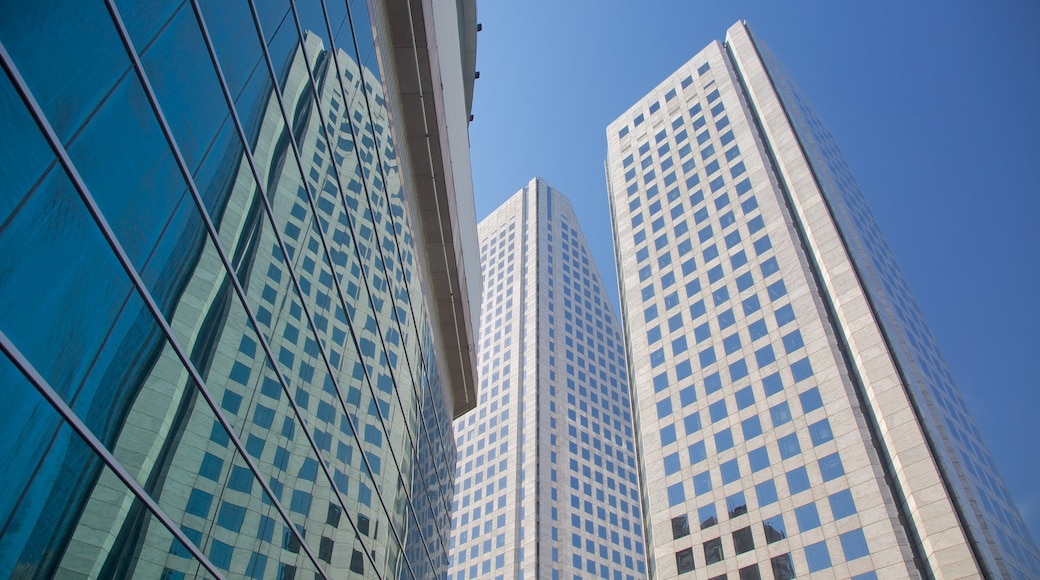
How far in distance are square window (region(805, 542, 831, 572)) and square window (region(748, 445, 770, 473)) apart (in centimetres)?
714

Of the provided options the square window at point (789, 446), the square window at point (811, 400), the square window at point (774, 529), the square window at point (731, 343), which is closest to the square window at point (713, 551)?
the square window at point (774, 529)

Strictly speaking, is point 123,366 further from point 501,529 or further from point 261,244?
point 501,529

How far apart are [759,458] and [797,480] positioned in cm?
367

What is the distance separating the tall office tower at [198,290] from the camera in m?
7.12

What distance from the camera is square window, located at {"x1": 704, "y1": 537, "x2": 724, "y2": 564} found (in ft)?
170

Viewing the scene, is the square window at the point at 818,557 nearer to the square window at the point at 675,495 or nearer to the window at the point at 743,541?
the window at the point at 743,541

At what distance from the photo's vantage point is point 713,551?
172 ft

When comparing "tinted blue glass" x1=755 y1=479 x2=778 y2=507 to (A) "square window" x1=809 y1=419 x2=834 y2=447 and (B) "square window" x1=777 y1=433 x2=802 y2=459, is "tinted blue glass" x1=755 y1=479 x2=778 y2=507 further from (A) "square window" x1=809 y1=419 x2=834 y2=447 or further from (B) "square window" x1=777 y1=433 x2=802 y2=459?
(A) "square window" x1=809 y1=419 x2=834 y2=447

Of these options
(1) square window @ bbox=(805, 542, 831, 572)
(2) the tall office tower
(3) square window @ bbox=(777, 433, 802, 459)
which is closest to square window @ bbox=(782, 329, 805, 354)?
(3) square window @ bbox=(777, 433, 802, 459)

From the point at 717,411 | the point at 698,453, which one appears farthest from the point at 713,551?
the point at 717,411

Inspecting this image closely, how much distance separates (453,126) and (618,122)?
2892 inches

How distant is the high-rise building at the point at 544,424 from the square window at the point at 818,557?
48.1 m

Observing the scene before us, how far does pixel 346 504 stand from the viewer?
17.0 m

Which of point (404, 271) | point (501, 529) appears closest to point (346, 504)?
point (404, 271)
